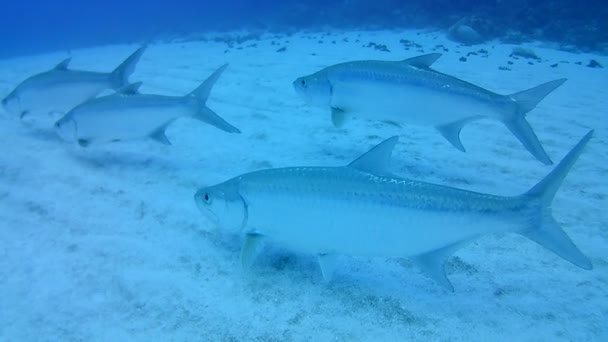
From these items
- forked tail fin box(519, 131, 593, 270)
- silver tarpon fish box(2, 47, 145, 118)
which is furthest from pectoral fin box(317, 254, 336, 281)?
silver tarpon fish box(2, 47, 145, 118)

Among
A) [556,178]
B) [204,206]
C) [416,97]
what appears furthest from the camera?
→ [416,97]

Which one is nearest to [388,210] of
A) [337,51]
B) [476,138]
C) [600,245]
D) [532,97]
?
[600,245]

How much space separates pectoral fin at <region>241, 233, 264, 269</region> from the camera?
3.29 metres

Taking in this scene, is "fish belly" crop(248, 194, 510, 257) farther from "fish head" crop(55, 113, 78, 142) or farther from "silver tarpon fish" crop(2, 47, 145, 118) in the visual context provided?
"silver tarpon fish" crop(2, 47, 145, 118)

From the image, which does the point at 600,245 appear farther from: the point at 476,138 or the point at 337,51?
the point at 337,51

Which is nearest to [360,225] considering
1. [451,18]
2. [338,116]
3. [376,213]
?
[376,213]

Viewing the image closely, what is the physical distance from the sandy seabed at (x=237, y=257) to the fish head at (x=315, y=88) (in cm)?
93

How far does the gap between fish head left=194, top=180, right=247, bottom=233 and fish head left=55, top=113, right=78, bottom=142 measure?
3.20 meters

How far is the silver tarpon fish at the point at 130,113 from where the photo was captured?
547 centimetres

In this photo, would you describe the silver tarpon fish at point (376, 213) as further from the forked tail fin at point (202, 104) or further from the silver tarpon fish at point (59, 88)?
the silver tarpon fish at point (59, 88)

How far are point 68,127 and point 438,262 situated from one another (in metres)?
5.20

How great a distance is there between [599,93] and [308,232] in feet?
34.0

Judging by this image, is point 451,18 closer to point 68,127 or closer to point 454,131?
point 454,131

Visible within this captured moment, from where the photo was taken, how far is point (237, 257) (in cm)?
387
